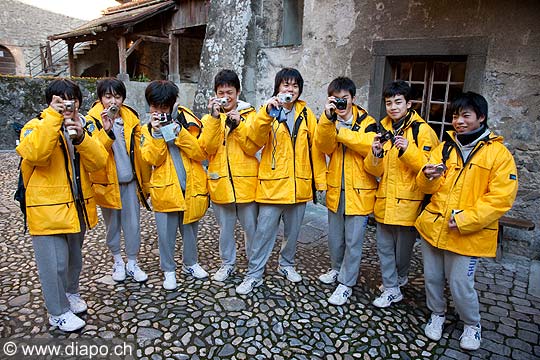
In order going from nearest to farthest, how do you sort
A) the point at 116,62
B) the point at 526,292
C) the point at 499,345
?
the point at 499,345
the point at 526,292
the point at 116,62

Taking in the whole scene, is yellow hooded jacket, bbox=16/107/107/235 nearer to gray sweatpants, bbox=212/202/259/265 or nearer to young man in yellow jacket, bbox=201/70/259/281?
young man in yellow jacket, bbox=201/70/259/281

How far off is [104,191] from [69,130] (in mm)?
834

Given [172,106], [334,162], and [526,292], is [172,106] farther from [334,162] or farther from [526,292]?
[526,292]

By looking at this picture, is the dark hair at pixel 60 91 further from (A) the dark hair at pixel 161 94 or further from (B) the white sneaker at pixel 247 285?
(B) the white sneaker at pixel 247 285

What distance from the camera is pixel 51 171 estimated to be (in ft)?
8.39

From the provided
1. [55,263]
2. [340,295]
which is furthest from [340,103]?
[55,263]

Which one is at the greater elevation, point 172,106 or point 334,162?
point 172,106

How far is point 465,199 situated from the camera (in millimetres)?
2592

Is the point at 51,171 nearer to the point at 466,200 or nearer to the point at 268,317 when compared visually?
the point at 268,317

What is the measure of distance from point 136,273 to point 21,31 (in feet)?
75.6

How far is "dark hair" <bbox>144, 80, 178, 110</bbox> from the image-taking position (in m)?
3.01

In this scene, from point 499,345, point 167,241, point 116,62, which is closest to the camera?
point 499,345

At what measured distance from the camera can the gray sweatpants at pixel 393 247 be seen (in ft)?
10.3

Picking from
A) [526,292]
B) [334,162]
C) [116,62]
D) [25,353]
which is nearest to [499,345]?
[526,292]
